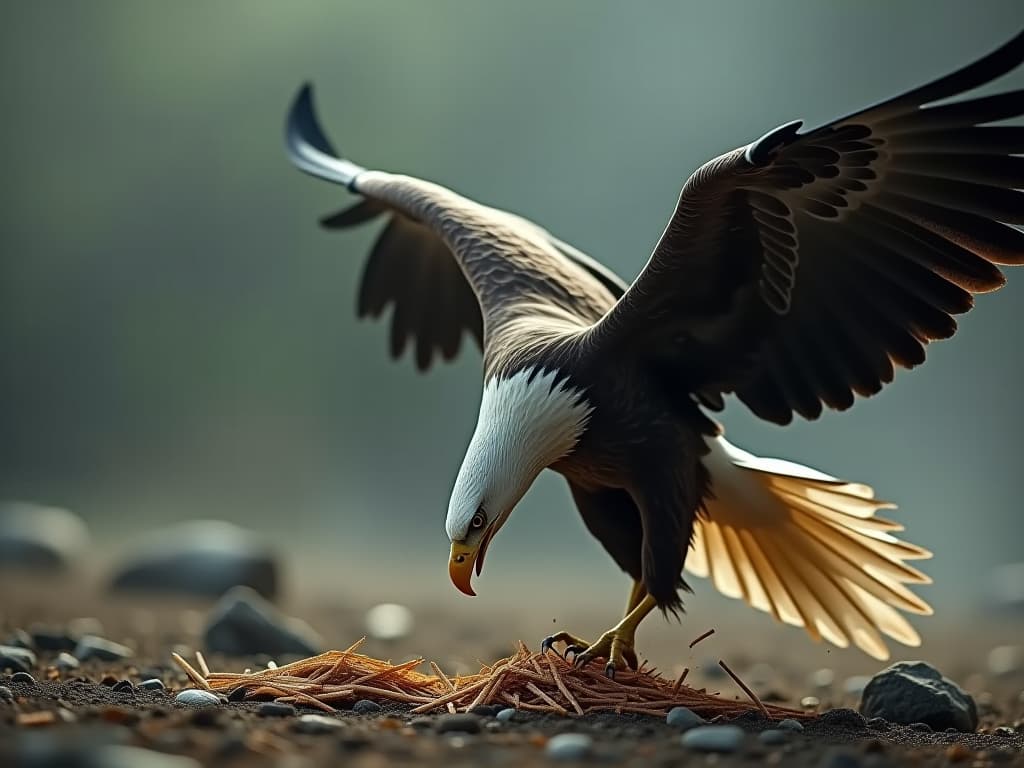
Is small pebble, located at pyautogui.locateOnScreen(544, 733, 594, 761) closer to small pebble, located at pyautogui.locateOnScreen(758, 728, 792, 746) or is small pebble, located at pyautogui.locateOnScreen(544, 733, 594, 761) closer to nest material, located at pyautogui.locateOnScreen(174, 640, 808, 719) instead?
small pebble, located at pyautogui.locateOnScreen(758, 728, 792, 746)

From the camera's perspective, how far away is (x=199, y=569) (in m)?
6.71

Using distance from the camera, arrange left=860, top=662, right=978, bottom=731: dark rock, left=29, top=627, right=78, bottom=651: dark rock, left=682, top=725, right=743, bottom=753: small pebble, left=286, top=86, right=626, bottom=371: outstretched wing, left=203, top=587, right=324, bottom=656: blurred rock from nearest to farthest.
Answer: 1. left=682, top=725, right=743, bottom=753: small pebble
2. left=860, top=662, right=978, bottom=731: dark rock
3. left=286, top=86, right=626, bottom=371: outstretched wing
4. left=29, top=627, right=78, bottom=651: dark rock
5. left=203, top=587, right=324, bottom=656: blurred rock

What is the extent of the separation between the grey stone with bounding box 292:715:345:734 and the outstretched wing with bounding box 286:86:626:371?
4.41 ft

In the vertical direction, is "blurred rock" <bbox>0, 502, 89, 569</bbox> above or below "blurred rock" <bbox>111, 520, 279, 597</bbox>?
above

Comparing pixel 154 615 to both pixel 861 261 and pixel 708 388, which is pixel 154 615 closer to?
pixel 708 388

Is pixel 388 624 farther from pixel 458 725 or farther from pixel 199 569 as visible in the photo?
pixel 458 725

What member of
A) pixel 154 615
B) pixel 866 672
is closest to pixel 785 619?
pixel 866 672

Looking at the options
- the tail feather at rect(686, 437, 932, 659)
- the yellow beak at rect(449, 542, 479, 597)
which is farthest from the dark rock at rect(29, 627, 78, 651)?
the tail feather at rect(686, 437, 932, 659)

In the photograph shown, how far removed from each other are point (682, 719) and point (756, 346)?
3.41 ft

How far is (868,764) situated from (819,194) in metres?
1.37

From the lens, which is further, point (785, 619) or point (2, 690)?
point (785, 619)

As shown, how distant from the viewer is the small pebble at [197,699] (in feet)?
8.70

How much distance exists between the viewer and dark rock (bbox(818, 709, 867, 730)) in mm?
2805

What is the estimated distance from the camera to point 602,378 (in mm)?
2980
